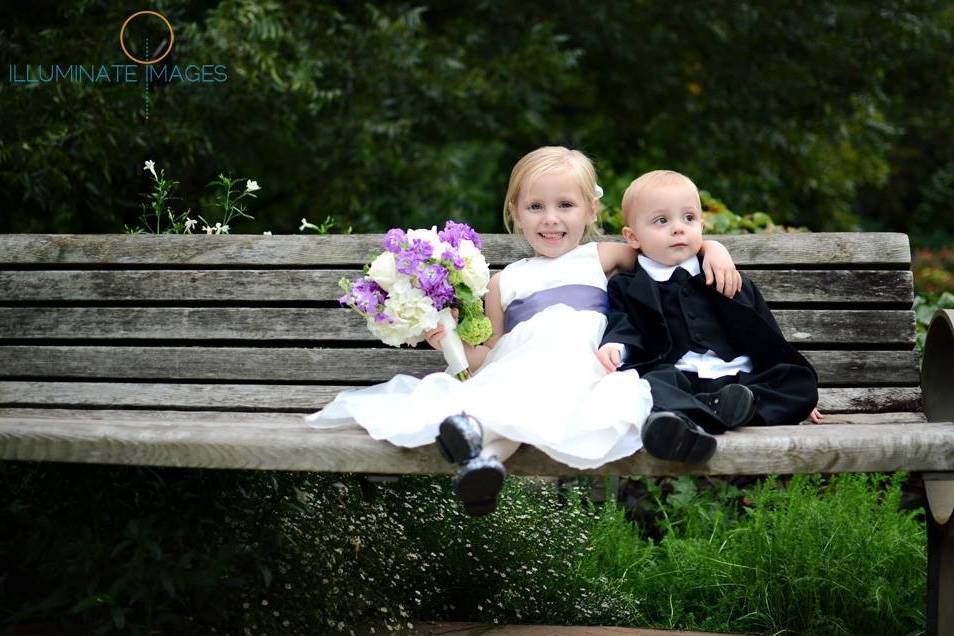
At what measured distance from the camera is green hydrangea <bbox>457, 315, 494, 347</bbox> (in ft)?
9.70

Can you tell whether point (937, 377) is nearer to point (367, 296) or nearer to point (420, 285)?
point (420, 285)

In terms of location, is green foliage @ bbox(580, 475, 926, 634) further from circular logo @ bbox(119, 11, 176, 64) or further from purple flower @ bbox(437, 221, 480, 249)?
circular logo @ bbox(119, 11, 176, 64)

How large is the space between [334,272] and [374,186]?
126 inches

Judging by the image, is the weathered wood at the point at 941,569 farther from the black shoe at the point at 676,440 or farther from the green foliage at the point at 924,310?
the green foliage at the point at 924,310

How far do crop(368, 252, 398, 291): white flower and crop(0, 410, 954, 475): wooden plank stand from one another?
19.6 inches

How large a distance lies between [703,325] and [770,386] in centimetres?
26

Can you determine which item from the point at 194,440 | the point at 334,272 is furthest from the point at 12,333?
the point at 194,440

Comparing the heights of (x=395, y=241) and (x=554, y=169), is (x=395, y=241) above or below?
below

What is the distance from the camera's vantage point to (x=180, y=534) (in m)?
2.81

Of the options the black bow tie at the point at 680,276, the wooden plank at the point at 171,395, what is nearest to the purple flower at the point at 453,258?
the black bow tie at the point at 680,276

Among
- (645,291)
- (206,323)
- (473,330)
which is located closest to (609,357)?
(645,291)

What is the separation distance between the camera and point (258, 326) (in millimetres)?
3486

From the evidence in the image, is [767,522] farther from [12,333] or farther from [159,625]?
[12,333]

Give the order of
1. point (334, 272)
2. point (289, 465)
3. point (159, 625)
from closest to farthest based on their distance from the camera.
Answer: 1. point (289, 465)
2. point (159, 625)
3. point (334, 272)
